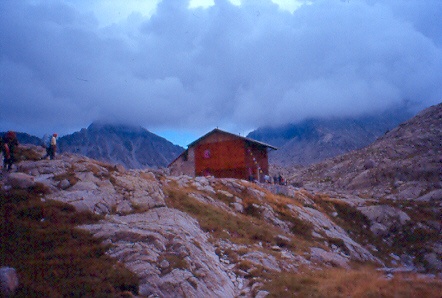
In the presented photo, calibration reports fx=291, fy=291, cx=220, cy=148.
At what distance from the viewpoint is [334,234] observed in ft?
81.0

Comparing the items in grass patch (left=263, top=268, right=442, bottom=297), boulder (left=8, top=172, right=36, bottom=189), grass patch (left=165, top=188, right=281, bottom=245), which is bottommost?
grass patch (left=263, top=268, right=442, bottom=297)

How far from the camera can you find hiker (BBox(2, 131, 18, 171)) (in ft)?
59.5

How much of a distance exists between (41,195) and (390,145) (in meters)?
75.6

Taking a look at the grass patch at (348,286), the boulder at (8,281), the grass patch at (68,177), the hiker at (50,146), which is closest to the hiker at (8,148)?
the hiker at (50,146)

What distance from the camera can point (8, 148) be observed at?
18.5m

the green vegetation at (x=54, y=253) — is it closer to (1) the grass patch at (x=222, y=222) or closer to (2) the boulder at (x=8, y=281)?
(2) the boulder at (x=8, y=281)

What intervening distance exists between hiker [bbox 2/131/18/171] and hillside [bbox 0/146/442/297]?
65cm

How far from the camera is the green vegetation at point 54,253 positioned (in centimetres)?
869

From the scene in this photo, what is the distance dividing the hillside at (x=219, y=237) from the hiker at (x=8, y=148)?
651 millimetres

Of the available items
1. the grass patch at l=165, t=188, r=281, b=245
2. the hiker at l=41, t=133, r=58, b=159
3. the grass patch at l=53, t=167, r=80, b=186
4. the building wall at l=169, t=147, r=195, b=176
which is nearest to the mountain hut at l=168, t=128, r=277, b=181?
the building wall at l=169, t=147, r=195, b=176

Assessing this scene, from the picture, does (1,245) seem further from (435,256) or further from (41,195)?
(435,256)

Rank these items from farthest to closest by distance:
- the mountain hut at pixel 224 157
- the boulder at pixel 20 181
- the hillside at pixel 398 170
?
1. the hillside at pixel 398 170
2. the mountain hut at pixel 224 157
3. the boulder at pixel 20 181

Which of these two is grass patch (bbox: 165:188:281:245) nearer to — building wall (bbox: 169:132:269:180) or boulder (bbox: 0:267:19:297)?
boulder (bbox: 0:267:19:297)

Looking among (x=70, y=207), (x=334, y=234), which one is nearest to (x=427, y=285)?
(x=334, y=234)
